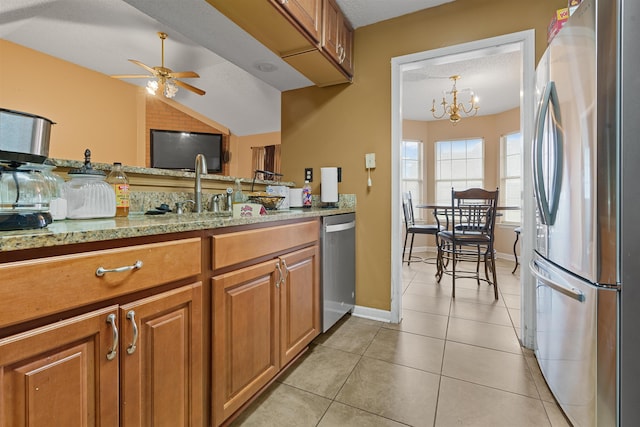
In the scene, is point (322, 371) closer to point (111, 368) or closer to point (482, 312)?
point (111, 368)

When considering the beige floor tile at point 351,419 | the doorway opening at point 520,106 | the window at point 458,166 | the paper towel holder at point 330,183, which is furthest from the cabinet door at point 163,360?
the window at point 458,166

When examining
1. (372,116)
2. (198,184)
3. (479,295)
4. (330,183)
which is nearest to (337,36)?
(372,116)

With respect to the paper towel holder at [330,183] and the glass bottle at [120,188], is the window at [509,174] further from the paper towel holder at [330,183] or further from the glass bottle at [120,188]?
the glass bottle at [120,188]

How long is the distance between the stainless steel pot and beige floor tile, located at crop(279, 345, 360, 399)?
1.41 m

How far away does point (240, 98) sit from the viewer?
9.73 ft

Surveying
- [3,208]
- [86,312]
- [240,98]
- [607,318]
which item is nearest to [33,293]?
[86,312]

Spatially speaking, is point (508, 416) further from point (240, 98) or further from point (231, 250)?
point (240, 98)

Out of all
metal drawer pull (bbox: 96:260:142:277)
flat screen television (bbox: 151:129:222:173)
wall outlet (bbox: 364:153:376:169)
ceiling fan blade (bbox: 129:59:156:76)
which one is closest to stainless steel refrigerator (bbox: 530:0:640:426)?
wall outlet (bbox: 364:153:376:169)

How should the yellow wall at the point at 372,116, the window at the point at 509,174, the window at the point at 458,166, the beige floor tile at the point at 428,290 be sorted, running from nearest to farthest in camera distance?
the yellow wall at the point at 372,116 → the beige floor tile at the point at 428,290 → the window at the point at 509,174 → the window at the point at 458,166

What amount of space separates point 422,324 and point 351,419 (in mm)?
1175

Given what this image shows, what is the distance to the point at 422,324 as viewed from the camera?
2.19 metres

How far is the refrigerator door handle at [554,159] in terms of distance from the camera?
121cm

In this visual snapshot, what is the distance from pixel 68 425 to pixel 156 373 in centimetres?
21

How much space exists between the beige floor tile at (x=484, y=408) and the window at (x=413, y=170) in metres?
4.31
